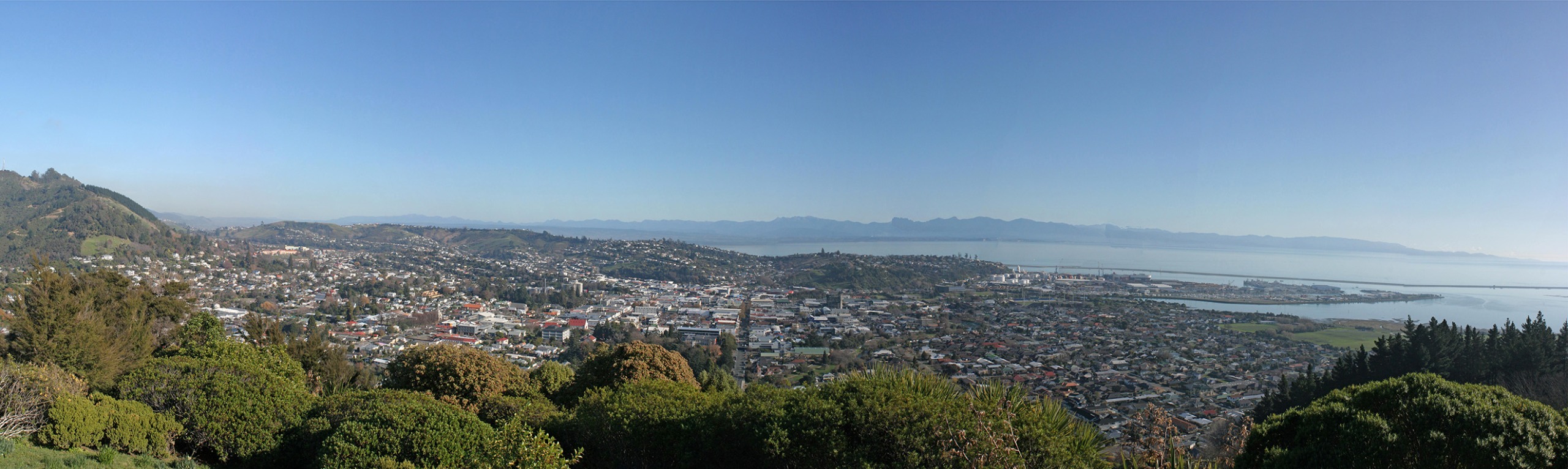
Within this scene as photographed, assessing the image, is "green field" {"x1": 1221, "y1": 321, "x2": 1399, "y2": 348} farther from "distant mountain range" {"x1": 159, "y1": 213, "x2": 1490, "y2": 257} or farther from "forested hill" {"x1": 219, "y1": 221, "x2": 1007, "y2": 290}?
"distant mountain range" {"x1": 159, "y1": 213, "x2": 1490, "y2": 257}

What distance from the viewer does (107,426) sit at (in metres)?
6.43

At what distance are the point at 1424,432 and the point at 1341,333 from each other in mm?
22337

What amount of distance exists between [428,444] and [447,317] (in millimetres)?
23477

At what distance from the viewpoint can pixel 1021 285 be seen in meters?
37.9

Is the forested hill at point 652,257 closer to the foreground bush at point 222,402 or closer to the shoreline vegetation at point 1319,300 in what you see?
the shoreline vegetation at point 1319,300

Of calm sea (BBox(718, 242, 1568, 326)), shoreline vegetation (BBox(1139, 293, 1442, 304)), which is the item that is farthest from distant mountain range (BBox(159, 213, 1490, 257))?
shoreline vegetation (BBox(1139, 293, 1442, 304))

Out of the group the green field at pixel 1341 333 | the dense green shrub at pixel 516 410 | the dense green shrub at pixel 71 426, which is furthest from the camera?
the green field at pixel 1341 333

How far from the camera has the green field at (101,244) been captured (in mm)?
34625

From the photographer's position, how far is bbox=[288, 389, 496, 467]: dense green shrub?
570 centimetres

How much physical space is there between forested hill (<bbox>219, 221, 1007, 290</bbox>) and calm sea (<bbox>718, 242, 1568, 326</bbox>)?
13.4 m

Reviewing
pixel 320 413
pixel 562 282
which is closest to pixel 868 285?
pixel 562 282

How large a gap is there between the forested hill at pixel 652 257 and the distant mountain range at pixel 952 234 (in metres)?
14.8

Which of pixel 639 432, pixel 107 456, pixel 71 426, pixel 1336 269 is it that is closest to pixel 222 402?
pixel 71 426

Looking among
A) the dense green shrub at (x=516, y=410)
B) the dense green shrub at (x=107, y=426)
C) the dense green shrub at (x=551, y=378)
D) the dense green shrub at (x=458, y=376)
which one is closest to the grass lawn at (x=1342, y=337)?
the dense green shrub at (x=551, y=378)
